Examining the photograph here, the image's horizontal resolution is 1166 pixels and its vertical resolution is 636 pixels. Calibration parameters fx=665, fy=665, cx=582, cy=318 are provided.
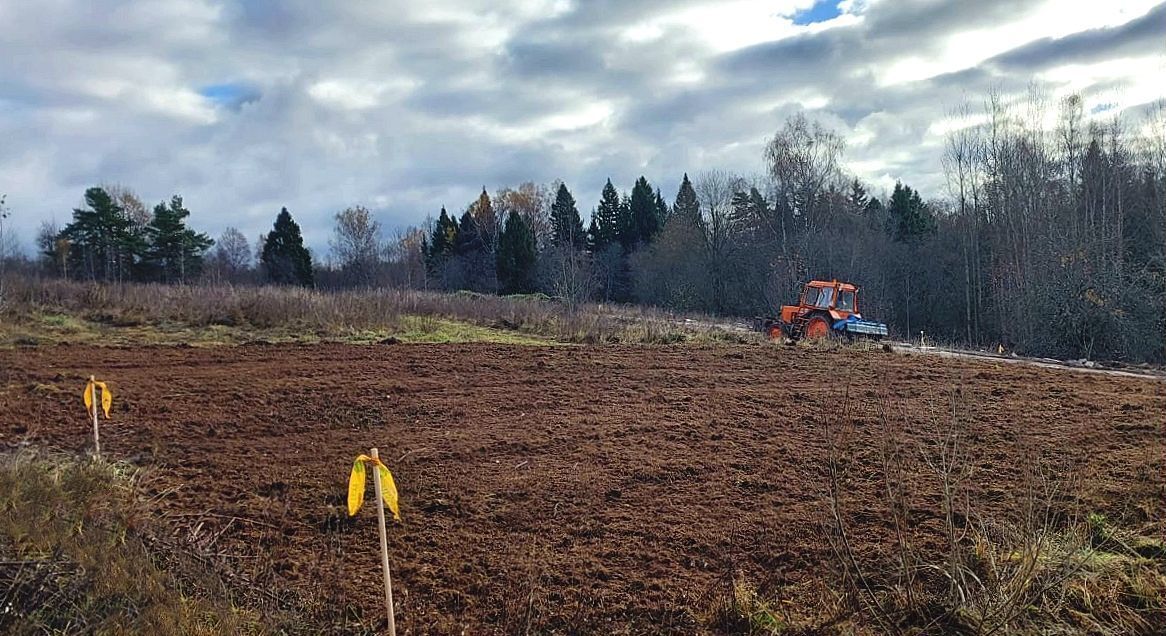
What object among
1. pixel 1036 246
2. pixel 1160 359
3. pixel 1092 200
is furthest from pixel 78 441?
pixel 1092 200

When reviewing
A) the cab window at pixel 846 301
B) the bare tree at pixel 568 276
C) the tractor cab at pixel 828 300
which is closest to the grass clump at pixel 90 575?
the tractor cab at pixel 828 300

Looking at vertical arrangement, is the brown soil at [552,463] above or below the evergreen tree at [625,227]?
below

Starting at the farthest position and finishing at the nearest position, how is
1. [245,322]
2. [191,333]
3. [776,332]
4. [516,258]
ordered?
[516,258] < [776,332] < [245,322] < [191,333]

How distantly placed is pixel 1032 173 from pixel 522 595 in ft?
98.2

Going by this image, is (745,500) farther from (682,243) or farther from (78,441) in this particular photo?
(682,243)

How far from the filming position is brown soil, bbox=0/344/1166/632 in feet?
11.4

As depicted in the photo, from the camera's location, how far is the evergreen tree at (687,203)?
43.8 metres

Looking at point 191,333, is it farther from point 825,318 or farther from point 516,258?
point 516,258

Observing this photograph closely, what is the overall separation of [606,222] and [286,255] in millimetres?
25439

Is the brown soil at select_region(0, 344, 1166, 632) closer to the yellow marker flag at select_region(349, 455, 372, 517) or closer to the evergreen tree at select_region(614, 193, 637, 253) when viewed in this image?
the yellow marker flag at select_region(349, 455, 372, 517)

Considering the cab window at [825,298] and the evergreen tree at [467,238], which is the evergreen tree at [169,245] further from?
the cab window at [825,298]

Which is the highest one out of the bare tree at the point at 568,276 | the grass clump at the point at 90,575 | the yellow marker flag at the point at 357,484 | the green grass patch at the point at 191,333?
the bare tree at the point at 568,276

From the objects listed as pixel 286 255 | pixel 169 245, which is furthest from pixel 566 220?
pixel 169 245

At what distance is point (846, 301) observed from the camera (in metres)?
17.8
